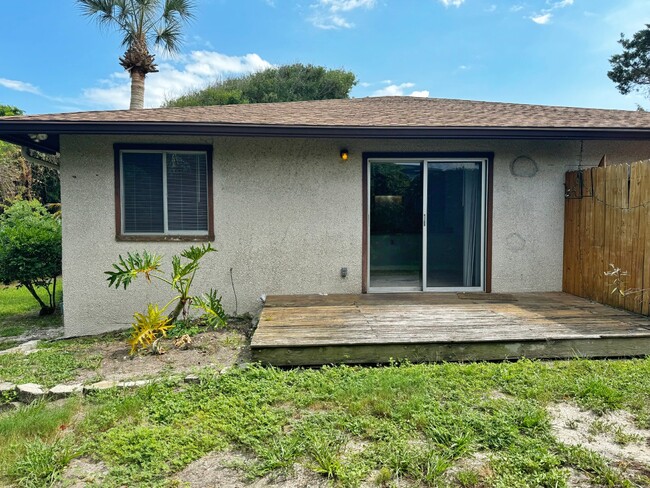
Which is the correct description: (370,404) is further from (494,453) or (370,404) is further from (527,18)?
(527,18)

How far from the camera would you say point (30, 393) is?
11.2 ft

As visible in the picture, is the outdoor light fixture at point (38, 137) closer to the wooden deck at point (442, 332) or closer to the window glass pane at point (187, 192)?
the window glass pane at point (187, 192)

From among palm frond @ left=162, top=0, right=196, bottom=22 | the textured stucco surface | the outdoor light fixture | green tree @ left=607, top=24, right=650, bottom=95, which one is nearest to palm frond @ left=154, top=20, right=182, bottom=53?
palm frond @ left=162, top=0, right=196, bottom=22

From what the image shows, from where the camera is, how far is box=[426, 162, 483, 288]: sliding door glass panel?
619cm

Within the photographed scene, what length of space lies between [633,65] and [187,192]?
78.2 feet

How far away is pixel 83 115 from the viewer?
5.71 metres

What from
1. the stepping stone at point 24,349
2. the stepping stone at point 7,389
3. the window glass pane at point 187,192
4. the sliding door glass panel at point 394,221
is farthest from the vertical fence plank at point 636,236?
the stepping stone at point 24,349

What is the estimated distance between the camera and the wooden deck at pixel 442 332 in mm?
3904

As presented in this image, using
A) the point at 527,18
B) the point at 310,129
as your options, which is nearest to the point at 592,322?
the point at 310,129

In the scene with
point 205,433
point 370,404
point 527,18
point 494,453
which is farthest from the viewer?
point 527,18

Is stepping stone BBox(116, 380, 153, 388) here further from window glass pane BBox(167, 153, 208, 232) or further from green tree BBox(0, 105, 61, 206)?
green tree BBox(0, 105, 61, 206)

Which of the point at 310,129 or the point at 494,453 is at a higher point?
the point at 310,129

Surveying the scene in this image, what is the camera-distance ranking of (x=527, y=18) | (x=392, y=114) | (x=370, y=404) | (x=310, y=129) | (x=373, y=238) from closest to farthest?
(x=370, y=404), (x=310, y=129), (x=373, y=238), (x=392, y=114), (x=527, y=18)

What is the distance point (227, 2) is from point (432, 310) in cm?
1589
